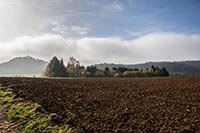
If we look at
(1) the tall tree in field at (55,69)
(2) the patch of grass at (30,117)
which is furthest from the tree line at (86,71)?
(2) the patch of grass at (30,117)

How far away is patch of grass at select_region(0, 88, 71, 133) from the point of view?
43.0ft

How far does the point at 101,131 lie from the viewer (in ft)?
38.1

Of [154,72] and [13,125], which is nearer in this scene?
[13,125]

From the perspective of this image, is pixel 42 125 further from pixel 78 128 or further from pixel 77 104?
pixel 77 104

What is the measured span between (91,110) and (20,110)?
4595mm

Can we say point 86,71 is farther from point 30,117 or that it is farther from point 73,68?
point 30,117

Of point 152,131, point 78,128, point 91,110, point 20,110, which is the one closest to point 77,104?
point 91,110

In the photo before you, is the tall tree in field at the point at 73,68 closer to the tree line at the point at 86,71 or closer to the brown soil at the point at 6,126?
the tree line at the point at 86,71

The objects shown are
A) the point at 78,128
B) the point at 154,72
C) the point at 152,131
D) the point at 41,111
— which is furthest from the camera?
the point at 154,72

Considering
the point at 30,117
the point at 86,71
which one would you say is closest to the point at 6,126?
the point at 30,117

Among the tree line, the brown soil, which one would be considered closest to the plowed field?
the brown soil

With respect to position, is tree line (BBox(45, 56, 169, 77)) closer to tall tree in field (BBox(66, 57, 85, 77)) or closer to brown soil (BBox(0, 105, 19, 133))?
tall tree in field (BBox(66, 57, 85, 77))

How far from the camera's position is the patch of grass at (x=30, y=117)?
13102 millimetres

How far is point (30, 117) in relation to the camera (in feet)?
51.2
